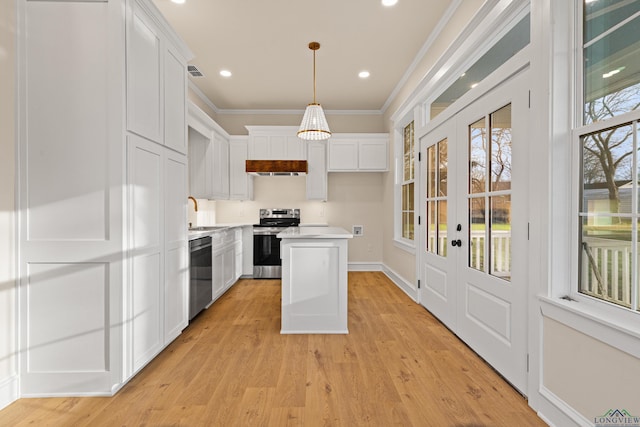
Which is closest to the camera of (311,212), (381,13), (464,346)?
(464,346)

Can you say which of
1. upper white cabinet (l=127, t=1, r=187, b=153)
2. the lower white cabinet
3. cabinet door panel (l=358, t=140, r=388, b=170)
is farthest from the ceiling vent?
cabinet door panel (l=358, t=140, r=388, b=170)

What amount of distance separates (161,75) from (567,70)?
8.68 feet

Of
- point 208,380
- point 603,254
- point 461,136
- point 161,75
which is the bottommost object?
point 208,380

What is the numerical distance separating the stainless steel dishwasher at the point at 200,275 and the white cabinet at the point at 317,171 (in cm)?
226

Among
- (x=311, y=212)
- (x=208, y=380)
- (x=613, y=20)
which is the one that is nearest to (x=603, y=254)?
(x=613, y=20)

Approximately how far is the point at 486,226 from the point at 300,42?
2634 mm

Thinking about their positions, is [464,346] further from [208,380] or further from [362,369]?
[208,380]

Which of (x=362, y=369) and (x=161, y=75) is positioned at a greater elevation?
(x=161, y=75)

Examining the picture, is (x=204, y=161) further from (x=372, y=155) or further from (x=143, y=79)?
(x=372, y=155)

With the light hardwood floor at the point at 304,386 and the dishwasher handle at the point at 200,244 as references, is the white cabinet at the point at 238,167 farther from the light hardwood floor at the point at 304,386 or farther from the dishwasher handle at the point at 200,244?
the light hardwood floor at the point at 304,386

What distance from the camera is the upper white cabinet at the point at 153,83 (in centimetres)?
205

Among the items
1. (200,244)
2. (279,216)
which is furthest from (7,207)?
(279,216)

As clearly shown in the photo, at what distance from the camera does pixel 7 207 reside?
1834mm

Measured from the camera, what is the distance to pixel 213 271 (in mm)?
3771
